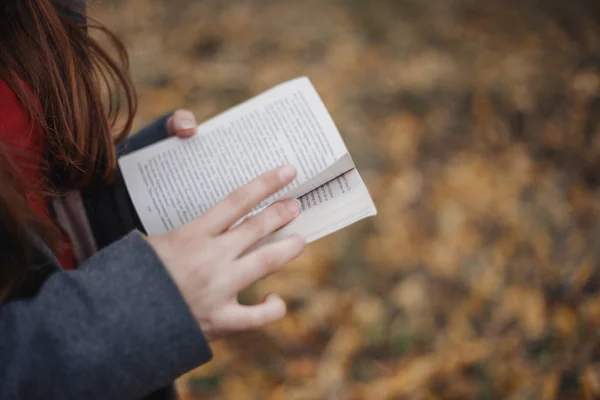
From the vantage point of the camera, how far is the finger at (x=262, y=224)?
0.64 m

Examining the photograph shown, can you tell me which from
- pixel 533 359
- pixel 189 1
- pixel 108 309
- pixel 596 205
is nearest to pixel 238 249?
pixel 108 309

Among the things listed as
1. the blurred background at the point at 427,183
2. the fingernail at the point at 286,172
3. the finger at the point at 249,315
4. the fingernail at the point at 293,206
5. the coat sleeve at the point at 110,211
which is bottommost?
the blurred background at the point at 427,183

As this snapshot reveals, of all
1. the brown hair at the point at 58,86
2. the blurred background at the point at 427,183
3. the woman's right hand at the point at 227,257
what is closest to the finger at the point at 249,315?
the woman's right hand at the point at 227,257

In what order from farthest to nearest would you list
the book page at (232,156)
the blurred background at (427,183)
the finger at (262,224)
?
1. the blurred background at (427,183)
2. the book page at (232,156)
3. the finger at (262,224)

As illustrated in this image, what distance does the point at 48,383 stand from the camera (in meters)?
0.53

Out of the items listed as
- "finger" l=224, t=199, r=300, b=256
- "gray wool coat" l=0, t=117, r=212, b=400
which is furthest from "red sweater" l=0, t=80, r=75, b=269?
"finger" l=224, t=199, r=300, b=256

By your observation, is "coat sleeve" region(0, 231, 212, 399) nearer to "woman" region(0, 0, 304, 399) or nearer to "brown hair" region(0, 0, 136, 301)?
"woman" region(0, 0, 304, 399)

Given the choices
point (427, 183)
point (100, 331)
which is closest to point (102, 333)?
point (100, 331)

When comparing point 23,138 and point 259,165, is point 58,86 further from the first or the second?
point 259,165

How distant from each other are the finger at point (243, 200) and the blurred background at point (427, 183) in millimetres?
503

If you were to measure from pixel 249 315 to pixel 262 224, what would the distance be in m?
0.11

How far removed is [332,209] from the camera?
2.35ft

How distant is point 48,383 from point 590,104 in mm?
1973

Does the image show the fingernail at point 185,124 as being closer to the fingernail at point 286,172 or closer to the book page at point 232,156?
the book page at point 232,156
